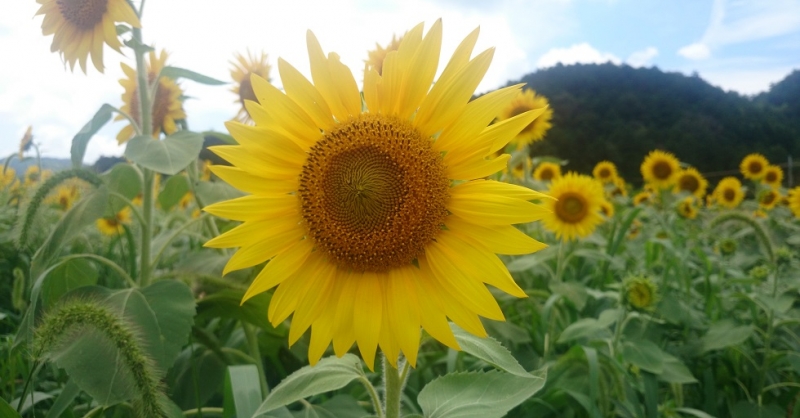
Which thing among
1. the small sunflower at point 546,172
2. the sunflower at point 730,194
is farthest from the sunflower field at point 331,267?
the sunflower at point 730,194

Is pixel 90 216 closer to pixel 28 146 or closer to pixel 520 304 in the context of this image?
pixel 520 304

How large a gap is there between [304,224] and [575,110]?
2400cm

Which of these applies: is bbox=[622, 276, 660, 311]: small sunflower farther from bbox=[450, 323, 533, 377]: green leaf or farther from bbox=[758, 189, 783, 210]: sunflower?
bbox=[758, 189, 783, 210]: sunflower

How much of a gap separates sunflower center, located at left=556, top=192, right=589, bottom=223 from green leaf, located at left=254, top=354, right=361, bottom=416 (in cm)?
290

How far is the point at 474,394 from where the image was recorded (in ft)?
4.44

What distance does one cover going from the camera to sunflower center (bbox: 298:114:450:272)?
134 cm

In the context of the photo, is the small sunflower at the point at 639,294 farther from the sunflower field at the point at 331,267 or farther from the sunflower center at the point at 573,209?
the sunflower center at the point at 573,209

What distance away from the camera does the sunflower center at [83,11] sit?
231cm

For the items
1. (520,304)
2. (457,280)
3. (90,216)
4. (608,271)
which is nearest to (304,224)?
(457,280)

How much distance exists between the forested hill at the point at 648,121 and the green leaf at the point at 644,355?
837 inches

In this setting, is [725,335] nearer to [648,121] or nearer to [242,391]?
[242,391]

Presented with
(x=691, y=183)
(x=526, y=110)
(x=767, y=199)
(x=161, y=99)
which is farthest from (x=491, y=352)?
(x=767, y=199)

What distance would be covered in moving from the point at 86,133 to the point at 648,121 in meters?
26.2

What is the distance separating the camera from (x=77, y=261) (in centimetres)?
214
